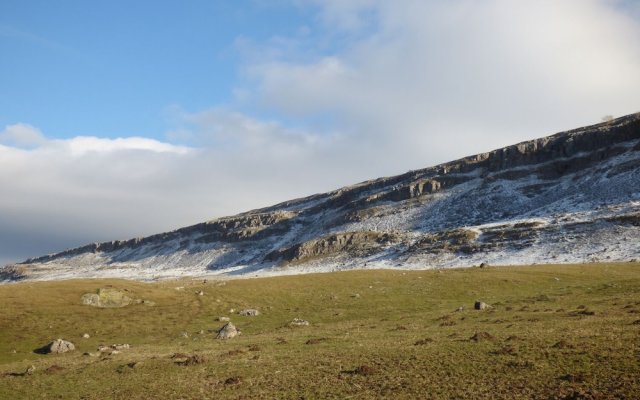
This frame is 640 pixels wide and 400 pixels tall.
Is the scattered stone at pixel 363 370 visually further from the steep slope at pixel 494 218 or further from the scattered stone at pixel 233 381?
the steep slope at pixel 494 218

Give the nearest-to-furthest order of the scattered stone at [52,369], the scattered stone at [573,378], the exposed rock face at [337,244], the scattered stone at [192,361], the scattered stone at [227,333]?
the scattered stone at [573,378], the scattered stone at [192,361], the scattered stone at [52,369], the scattered stone at [227,333], the exposed rock face at [337,244]

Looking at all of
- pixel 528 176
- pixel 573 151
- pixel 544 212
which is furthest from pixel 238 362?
pixel 573 151

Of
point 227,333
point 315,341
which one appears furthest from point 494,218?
point 315,341

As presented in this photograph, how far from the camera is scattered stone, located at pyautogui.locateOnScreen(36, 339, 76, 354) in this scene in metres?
32.7

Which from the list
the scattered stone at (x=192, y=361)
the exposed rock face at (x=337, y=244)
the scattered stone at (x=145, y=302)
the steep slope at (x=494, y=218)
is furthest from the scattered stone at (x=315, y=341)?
the exposed rock face at (x=337, y=244)

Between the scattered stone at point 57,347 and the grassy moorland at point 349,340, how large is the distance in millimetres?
706

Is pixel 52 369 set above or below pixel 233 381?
above

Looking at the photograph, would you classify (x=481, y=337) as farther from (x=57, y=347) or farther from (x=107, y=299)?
(x=107, y=299)

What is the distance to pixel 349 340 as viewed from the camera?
27656mm

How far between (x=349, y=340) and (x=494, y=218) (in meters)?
107

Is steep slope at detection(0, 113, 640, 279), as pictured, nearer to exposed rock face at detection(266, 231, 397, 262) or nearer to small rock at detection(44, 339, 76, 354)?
exposed rock face at detection(266, 231, 397, 262)

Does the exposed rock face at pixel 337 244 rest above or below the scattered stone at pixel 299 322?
below

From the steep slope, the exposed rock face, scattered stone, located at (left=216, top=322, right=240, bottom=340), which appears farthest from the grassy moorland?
the exposed rock face

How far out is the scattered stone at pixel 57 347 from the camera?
32.7m
